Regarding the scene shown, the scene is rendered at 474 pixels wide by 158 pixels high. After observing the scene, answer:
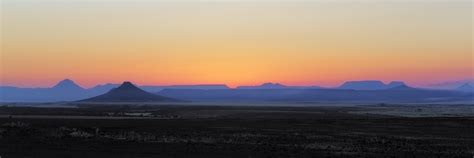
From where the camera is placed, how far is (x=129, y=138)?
1407 inches

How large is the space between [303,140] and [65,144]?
12783mm

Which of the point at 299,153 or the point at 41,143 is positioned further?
the point at 41,143

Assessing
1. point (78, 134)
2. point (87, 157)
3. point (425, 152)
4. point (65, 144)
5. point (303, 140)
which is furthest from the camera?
point (78, 134)

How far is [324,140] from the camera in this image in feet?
118

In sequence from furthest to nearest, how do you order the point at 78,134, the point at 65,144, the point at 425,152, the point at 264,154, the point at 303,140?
the point at 78,134, the point at 303,140, the point at 65,144, the point at 425,152, the point at 264,154

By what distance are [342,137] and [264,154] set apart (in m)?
13.6

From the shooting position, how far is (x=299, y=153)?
27.0 meters

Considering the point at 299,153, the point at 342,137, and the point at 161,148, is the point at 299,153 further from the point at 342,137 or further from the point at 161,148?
the point at 342,137

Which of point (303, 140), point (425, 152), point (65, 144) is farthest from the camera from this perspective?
point (303, 140)

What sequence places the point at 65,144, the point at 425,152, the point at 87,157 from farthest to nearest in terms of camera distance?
1. the point at 65,144
2. the point at 425,152
3. the point at 87,157

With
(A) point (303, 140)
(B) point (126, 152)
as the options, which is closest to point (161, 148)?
(B) point (126, 152)

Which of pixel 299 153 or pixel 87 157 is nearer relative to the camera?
pixel 87 157

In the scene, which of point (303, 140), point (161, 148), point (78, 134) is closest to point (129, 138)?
point (78, 134)

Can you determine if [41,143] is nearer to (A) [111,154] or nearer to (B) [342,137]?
(A) [111,154]
